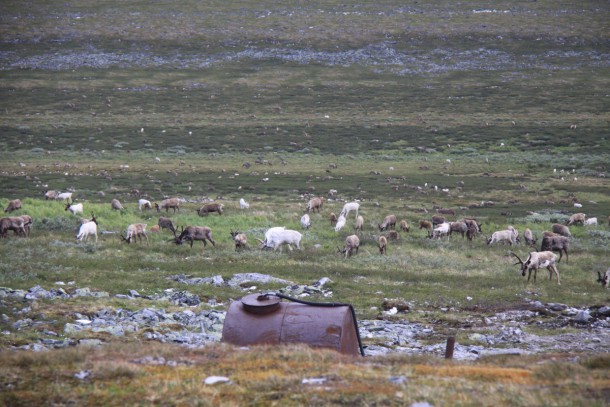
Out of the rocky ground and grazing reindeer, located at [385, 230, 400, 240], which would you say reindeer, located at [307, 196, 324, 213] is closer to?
grazing reindeer, located at [385, 230, 400, 240]

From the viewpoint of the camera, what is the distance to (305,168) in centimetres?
5912

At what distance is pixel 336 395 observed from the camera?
37.3ft

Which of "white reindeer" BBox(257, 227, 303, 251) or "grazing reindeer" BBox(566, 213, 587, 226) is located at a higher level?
"white reindeer" BBox(257, 227, 303, 251)

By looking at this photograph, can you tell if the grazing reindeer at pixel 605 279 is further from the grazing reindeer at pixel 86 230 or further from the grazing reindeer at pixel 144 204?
the grazing reindeer at pixel 144 204

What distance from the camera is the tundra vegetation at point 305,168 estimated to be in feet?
42.8

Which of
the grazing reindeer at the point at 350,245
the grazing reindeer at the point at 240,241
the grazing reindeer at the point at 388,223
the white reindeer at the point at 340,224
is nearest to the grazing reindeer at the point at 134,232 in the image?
the grazing reindeer at the point at 240,241

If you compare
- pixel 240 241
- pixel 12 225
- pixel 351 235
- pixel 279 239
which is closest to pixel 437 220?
pixel 351 235

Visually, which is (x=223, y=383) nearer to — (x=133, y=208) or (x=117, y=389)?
(x=117, y=389)

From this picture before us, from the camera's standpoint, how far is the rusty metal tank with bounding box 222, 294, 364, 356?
49.9 feet

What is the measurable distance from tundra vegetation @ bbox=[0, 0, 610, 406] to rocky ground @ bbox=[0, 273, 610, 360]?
0.70 ft

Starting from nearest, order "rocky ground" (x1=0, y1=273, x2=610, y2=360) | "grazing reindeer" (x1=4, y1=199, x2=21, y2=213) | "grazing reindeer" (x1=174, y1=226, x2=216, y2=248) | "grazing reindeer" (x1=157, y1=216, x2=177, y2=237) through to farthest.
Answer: "rocky ground" (x1=0, y1=273, x2=610, y2=360)
"grazing reindeer" (x1=174, y1=226, x2=216, y2=248)
"grazing reindeer" (x1=157, y1=216, x2=177, y2=237)
"grazing reindeer" (x1=4, y1=199, x2=21, y2=213)

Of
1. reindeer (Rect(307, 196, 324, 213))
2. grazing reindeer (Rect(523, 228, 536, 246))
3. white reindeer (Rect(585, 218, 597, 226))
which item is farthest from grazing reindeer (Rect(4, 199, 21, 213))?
white reindeer (Rect(585, 218, 597, 226))

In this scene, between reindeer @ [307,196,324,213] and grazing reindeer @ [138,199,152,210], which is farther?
reindeer @ [307,196,324,213]

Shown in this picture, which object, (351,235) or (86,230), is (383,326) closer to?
(351,235)
